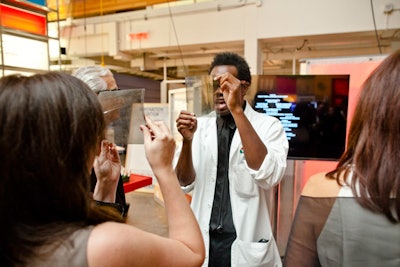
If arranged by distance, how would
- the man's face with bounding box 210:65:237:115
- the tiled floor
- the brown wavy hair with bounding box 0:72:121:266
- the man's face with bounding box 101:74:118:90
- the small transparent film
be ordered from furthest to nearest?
the tiled floor, the man's face with bounding box 210:65:237:115, the man's face with bounding box 101:74:118:90, the small transparent film, the brown wavy hair with bounding box 0:72:121:266

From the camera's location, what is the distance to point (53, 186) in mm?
560

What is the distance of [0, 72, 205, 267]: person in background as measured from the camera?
0.53 meters

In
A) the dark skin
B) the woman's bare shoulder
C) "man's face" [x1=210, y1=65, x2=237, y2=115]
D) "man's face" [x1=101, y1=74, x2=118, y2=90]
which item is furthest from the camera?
"man's face" [x1=210, y1=65, x2=237, y2=115]

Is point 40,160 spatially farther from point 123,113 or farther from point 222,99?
point 222,99

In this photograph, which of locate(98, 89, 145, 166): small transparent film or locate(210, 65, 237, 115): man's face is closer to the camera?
locate(98, 89, 145, 166): small transparent film

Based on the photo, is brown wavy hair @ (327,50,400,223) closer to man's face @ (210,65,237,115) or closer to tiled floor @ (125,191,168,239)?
man's face @ (210,65,237,115)

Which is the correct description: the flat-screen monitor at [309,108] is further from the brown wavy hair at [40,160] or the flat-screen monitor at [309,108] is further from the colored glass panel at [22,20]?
the colored glass panel at [22,20]

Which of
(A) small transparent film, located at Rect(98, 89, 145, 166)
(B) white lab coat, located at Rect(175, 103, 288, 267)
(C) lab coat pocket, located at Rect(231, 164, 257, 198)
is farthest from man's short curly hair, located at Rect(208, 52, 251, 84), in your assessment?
(A) small transparent film, located at Rect(98, 89, 145, 166)

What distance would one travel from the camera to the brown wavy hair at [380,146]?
0.60 m

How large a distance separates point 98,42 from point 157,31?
109 cm

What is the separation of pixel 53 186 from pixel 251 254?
96 cm

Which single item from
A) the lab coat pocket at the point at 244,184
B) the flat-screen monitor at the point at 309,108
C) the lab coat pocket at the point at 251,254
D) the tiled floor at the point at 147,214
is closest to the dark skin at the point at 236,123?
the lab coat pocket at the point at 244,184

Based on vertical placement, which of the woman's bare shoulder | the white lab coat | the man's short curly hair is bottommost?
the white lab coat

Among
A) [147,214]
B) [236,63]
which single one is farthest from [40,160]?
[147,214]
